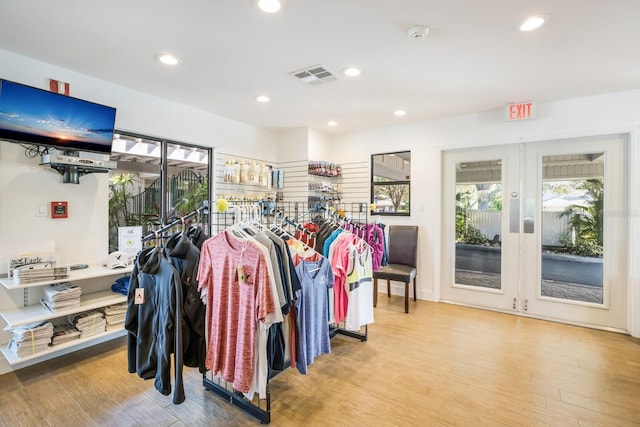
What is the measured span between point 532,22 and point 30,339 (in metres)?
4.64

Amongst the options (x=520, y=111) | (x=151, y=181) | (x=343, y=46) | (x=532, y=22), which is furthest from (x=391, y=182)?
→ (x=151, y=181)

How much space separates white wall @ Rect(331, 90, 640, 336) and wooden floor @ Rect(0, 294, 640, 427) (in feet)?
4.46

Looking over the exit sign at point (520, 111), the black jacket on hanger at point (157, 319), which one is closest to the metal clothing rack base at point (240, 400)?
the black jacket on hanger at point (157, 319)

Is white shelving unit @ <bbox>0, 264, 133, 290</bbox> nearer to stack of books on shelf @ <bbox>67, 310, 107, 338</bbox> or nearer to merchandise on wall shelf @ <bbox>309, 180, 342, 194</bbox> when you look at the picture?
stack of books on shelf @ <bbox>67, 310, 107, 338</bbox>

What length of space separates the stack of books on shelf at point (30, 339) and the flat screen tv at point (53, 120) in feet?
5.23

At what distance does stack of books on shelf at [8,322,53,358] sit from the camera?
8.41ft

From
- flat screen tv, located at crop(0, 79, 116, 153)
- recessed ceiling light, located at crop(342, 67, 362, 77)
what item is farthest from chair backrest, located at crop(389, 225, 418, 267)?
flat screen tv, located at crop(0, 79, 116, 153)

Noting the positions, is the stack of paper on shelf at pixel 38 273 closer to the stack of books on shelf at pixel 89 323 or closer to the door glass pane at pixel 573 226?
the stack of books on shelf at pixel 89 323

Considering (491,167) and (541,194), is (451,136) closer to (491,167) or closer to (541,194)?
(491,167)

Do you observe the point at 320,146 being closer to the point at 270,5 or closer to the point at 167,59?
the point at 167,59

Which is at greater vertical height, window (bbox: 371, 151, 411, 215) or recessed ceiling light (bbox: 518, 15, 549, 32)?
recessed ceiling light (bbox: 518, 15, 549, 32)

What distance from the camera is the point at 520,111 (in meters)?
3.89

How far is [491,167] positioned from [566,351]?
2.40 meters

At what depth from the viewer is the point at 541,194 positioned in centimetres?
404
